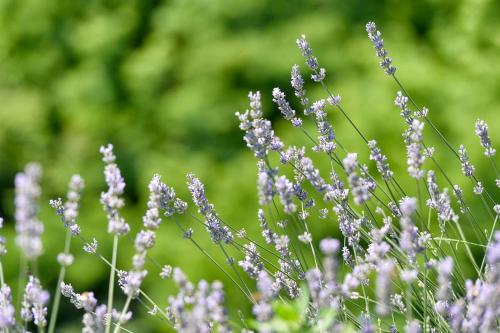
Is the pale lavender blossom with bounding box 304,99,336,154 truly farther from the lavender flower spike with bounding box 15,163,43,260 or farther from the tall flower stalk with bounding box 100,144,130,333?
the lavender flower spike with bounding box 15,163,43,260

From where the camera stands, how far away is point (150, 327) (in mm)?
7043

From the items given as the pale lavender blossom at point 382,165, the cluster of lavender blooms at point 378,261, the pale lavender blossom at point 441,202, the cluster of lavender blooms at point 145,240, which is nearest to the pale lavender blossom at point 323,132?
the cluster of lavender blooms at point 378,261

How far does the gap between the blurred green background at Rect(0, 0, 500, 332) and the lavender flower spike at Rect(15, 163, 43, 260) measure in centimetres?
504

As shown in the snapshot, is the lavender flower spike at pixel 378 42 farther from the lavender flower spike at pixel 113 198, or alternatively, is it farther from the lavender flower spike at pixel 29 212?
the lavender flower spike at pixel 29 212

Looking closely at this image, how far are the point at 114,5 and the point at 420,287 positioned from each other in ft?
23.5

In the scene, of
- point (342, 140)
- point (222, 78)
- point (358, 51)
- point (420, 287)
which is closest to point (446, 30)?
point (358, 51)

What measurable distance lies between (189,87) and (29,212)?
20.4ft

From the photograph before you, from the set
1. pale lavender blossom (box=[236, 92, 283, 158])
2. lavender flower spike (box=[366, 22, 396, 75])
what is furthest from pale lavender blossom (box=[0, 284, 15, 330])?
lavender flower spike (box=[366, 22, 396, 75])

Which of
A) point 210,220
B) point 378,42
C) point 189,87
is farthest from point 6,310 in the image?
point 189,87

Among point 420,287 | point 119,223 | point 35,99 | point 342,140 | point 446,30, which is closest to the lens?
point 119,223

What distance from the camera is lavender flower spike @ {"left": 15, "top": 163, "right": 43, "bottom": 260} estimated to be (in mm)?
1165

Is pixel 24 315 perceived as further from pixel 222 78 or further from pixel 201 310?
pixel 222 78

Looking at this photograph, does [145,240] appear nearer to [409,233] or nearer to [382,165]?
[409,233]

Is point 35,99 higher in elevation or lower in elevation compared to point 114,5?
lower
